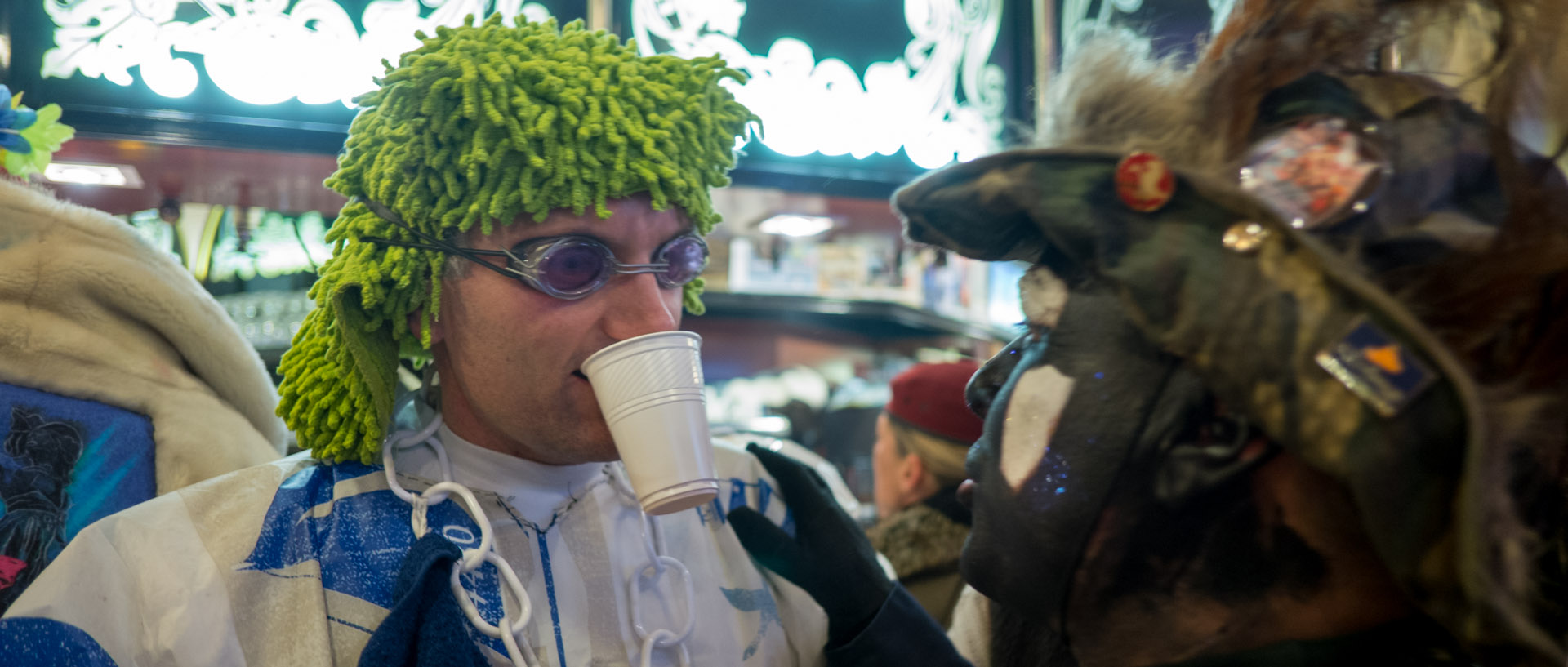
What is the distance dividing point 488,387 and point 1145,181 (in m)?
0.77

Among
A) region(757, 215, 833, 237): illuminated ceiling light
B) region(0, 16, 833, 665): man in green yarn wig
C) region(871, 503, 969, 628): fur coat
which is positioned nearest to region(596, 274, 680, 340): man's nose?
region(0, 16, 833, 665): man in green yarn wig

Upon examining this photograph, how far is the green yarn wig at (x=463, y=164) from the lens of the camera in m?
1.01

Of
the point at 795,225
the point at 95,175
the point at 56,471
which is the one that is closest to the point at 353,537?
the point at 56,471

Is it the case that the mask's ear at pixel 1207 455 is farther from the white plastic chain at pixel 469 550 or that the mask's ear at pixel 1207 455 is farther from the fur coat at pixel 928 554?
the fur coat at pixel 928 554

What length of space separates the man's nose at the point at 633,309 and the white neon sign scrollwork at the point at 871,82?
752 millimetres

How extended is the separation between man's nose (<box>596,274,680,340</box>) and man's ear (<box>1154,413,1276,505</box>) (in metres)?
0.61

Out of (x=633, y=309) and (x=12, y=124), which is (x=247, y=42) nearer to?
(x=12, y=124)

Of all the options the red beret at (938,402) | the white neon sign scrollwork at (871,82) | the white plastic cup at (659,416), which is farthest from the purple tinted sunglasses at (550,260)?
the red beret at (938,402)

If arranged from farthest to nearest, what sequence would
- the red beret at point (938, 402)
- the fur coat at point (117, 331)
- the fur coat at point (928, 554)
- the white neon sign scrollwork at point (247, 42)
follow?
the red beret at point (938, 402)
the fur coat at point (928, 554)
the white neon sign scrollwork at point (247, 42)
the fur coat at point (117, 331)

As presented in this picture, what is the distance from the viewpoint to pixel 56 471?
1130 millimetres

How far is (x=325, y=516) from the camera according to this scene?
39.3 inches

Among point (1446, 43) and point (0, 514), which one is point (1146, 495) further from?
point (0, 514)

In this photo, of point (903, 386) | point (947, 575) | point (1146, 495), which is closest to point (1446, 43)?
point (1146, 495)

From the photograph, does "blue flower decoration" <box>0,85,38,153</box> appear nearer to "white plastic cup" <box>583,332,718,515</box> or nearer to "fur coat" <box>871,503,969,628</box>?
"white plastic cup" <box>583,332,718,515</box>
